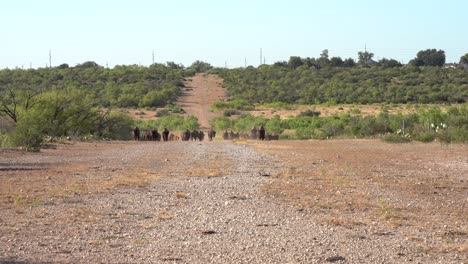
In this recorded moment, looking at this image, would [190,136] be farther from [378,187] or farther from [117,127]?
[378,187]

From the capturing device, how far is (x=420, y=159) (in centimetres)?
3125

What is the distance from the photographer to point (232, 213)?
49.3 feet

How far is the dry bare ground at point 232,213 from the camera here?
1116cm

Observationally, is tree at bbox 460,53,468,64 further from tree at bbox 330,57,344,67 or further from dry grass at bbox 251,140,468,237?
dry grass at bbox 251,140,468,237

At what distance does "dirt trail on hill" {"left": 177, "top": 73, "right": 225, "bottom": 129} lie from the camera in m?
95.8

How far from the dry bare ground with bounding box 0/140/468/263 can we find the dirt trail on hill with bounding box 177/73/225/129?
57.7 m

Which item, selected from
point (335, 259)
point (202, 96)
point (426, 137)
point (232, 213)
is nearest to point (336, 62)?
point (202, 96)

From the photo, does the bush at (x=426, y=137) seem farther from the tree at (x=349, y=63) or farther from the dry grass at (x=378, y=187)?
the tree at (x=349, y=63)

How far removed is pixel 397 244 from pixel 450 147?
1042 inches

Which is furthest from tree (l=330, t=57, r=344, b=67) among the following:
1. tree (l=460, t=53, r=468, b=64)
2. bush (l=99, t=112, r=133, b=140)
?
bush (l=99, t=112, r=133, b=140)

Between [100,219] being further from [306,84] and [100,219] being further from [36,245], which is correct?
[306,84]

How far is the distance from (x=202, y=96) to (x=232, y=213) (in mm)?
103124


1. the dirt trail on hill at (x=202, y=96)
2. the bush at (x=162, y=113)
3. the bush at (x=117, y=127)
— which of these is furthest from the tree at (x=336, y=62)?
the bush at (x=117, y=127)

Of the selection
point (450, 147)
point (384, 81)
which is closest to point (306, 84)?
point (384, 81)
